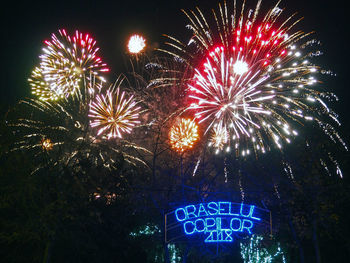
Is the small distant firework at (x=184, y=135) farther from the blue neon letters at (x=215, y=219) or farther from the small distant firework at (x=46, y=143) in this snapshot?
the small distant firework at (x=46, y=143)

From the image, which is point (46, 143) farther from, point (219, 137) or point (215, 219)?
point (215, 219)

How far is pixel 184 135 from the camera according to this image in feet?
57.8

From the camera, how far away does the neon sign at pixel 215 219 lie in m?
14.3

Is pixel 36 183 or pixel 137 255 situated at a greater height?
pixel 36 183

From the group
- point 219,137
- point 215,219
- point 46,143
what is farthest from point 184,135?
point 46,143

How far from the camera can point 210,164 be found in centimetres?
2075

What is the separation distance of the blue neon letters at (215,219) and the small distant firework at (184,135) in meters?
3.97

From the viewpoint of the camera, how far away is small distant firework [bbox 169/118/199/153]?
17666 mm

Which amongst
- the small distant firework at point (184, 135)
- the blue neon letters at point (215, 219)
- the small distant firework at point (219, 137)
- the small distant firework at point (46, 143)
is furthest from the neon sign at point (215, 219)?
the small distant firework at point (46, 143)

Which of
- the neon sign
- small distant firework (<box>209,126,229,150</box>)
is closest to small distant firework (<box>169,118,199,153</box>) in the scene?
small distant firework (<box>209,126,229,150</box>)

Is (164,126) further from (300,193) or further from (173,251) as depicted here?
(173,251)

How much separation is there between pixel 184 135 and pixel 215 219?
495 centimetres

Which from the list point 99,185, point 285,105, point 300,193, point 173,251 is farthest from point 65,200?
point 173,251

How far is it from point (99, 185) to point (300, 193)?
36.2 ft
